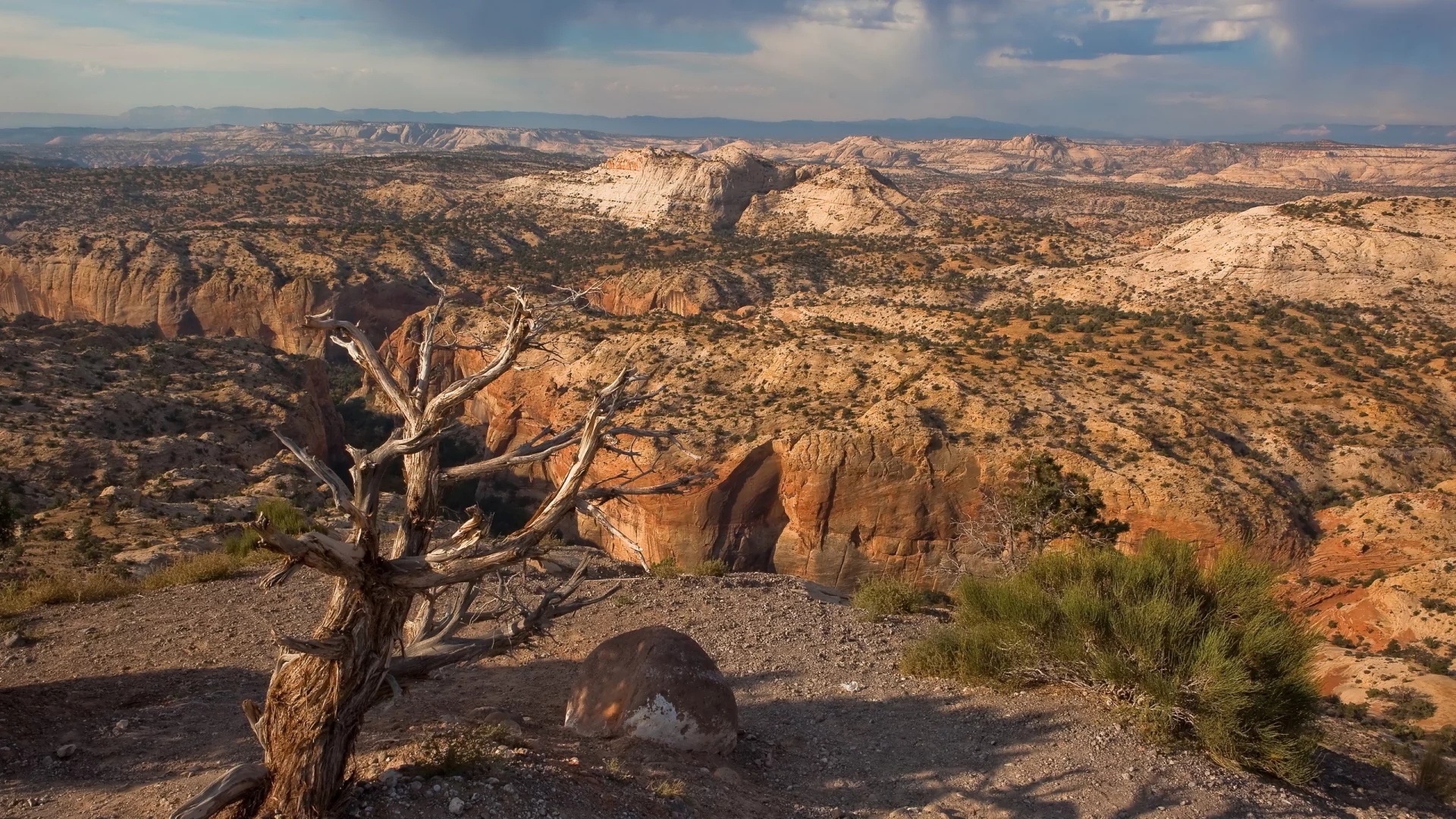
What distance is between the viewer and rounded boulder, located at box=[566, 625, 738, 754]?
23.3 feet

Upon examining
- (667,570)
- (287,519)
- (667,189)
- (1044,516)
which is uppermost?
(667,189)

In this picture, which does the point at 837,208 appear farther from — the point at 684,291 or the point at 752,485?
the point at 752,485

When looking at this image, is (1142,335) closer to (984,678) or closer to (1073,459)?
(1073,459)

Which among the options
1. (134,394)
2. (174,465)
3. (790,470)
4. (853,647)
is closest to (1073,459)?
(790,470)

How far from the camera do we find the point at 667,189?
78.9 m

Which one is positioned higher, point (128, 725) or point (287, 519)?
point (128, 725)

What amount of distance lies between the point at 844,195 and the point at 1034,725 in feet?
228

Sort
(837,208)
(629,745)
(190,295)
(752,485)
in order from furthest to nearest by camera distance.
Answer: (837,208) < (190,295) < (752,485) < (629,745)

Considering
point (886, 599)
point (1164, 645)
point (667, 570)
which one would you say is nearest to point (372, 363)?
point (1164, 645)

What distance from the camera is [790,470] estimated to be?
2219 centimetres

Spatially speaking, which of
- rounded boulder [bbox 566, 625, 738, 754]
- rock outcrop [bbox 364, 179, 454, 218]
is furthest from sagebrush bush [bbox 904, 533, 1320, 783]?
rock outcrop [bbox 364, 179, 454, 218]

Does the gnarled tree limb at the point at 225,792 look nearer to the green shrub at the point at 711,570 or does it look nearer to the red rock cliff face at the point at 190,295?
the green shrub at the point at 711,570

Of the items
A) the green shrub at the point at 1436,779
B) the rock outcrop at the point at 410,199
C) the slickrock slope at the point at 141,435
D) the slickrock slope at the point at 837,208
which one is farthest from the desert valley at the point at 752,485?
the rock outcrop at the point at 410,199

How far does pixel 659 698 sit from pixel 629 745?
440 millimetres
